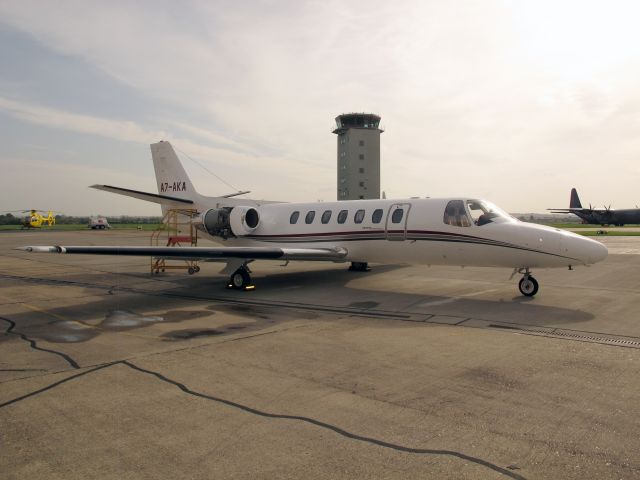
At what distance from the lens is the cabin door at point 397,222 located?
13301 millimetres

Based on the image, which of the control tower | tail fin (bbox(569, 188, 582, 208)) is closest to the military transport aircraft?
tail fin (bbox(569, 188, 582, 208))

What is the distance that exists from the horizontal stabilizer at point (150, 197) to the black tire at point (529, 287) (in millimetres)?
13463

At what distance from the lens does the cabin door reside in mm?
13301

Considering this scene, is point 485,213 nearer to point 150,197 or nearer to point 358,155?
point 150,197

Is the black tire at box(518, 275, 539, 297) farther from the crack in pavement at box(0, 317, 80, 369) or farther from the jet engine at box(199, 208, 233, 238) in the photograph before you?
the jet engine at box(199, 208, 233, 238)

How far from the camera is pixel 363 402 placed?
4961mm

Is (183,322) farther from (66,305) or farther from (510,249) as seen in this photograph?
(510,249)

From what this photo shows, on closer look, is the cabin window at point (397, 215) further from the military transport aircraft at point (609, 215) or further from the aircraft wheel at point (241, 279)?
the military transport aircraft at point (609, 215)

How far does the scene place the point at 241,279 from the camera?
45.9 ft

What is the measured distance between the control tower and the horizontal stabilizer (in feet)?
184

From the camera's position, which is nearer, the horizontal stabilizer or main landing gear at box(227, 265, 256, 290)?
main landing gear at box(227, 265, 256, 290)

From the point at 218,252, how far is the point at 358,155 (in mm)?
68027

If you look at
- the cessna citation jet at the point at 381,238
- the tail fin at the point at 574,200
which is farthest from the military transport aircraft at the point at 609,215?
the cessna citation jet at the point at 381,238

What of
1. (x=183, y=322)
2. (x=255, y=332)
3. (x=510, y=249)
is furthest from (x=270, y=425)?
(x=510, y=249)
